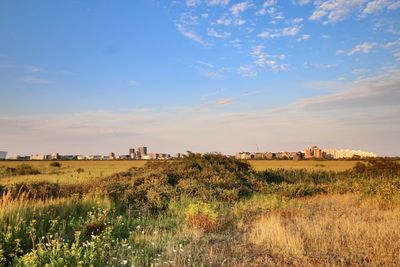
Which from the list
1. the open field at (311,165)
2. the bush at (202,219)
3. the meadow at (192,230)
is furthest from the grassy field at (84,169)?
the bush at (202,219)

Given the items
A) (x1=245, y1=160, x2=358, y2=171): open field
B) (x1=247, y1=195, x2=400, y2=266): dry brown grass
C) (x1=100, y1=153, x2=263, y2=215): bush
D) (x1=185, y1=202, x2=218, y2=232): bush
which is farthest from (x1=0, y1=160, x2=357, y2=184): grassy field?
(x1=247, y1=195, x2=400, y2=266): dry brown grass

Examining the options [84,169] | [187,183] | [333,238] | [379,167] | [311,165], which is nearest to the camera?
[333,238]

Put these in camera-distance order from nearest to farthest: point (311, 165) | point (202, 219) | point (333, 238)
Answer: point (333, 238) → point (202, 219) → point (311, 165)

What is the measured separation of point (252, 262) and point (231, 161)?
911 inches

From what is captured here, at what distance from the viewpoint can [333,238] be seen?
947 cm

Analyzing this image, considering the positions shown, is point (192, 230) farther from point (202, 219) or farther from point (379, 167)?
point (379, 167)

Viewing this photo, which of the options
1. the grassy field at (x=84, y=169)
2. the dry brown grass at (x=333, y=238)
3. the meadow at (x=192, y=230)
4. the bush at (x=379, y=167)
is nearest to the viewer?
the meadow at (x=192, y=230)

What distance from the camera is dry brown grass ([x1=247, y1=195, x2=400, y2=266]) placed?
26.1 feet

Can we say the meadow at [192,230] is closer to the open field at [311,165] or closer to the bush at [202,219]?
the bush at [202,219]

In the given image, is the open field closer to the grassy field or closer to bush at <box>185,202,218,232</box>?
the grassy field

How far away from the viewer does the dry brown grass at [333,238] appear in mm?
7953

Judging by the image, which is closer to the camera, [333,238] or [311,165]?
[333,238]

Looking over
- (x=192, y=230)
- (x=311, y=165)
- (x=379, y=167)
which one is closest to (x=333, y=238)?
(x=192, y=230)

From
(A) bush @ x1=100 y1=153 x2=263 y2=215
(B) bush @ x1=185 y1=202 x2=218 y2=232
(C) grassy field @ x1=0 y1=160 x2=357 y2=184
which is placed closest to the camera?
(B) bush @ x1=185 y1=202 x2=218 y2=232
